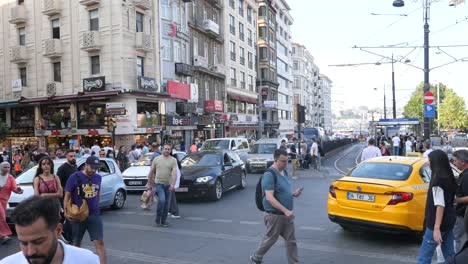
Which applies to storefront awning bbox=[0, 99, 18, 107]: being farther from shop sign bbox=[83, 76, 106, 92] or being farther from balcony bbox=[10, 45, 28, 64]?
shop sign bbox=[83, 76, 106, 92]

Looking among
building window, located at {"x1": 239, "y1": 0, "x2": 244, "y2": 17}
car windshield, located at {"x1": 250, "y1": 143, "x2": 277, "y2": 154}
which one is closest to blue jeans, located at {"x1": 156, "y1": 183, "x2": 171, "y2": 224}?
car windshield, located at {"x1": 250, "y1": 143, "x2": 277, "y2": 154}

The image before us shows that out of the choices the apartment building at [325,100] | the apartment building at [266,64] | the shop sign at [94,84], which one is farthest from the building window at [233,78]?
the apartment building at [325,100]

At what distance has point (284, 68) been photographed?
73938mm

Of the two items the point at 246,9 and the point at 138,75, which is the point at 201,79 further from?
the point at 246,9

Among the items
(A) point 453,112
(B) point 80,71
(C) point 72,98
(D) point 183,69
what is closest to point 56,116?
(C) point 72,98

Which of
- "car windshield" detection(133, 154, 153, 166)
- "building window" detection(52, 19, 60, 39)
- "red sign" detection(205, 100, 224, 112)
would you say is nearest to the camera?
"car windshield" detection(133, 154, 153, 166)

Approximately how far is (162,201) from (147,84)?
2113cm

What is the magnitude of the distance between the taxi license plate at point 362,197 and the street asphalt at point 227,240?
31.2 inches

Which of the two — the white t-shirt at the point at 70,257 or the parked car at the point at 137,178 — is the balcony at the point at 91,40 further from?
the white t-shirt at the point at 70,257

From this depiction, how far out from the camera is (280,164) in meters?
5.68

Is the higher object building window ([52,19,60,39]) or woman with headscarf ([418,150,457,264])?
building window ([52,19,60,39])

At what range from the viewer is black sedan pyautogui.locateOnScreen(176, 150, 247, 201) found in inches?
482

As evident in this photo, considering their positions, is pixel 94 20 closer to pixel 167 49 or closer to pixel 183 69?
pixel 167 49

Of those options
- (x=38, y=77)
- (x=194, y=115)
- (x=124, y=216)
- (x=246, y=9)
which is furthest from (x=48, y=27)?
(x=246, y=9)
